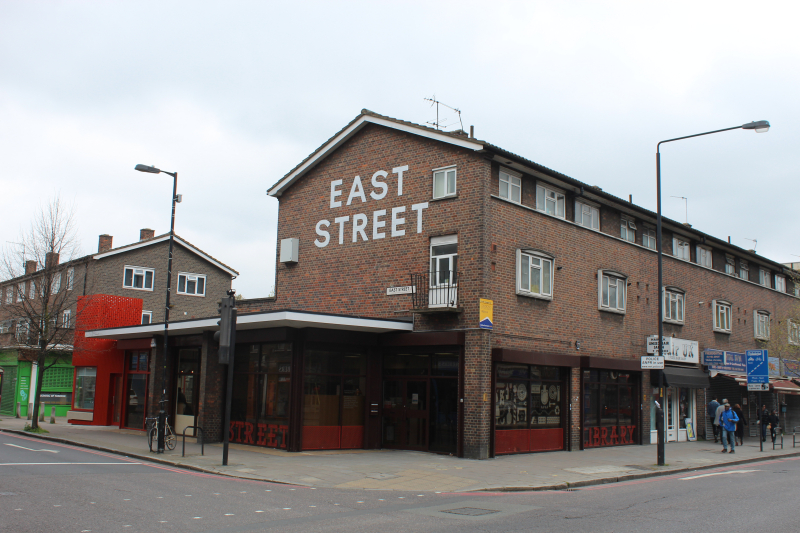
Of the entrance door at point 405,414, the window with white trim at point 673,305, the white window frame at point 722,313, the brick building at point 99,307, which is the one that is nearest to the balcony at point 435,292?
the entrance door at point 405,414

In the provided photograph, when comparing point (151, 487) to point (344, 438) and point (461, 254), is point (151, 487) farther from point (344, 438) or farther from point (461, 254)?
point (461, 254)

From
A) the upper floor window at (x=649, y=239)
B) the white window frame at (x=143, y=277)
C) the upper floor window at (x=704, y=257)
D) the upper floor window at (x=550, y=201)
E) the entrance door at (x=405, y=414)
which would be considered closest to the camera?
the entrance door at (x=405, y=414)

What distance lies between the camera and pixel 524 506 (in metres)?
11.1

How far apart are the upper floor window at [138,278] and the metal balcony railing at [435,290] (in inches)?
1025

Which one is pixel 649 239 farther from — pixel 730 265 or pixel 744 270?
pixel 744 270

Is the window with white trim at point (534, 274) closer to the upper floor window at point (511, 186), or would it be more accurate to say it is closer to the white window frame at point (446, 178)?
the upper floor window at point (511, 186)

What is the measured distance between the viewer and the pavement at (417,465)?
542 inches

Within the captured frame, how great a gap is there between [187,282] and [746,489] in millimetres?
35961

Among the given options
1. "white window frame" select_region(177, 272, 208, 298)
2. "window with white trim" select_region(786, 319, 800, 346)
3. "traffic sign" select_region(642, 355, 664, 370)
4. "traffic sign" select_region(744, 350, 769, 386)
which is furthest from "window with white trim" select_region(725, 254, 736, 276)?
"white window frame" select_region(177, 272, 208, 298)

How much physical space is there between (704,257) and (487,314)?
16.5m

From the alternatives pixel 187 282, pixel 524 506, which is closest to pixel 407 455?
pixel 524 506

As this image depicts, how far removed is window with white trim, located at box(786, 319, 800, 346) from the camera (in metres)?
34.0

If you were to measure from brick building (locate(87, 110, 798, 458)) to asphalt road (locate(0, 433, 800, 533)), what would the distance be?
501 cm

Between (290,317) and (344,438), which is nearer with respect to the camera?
(290,317)
